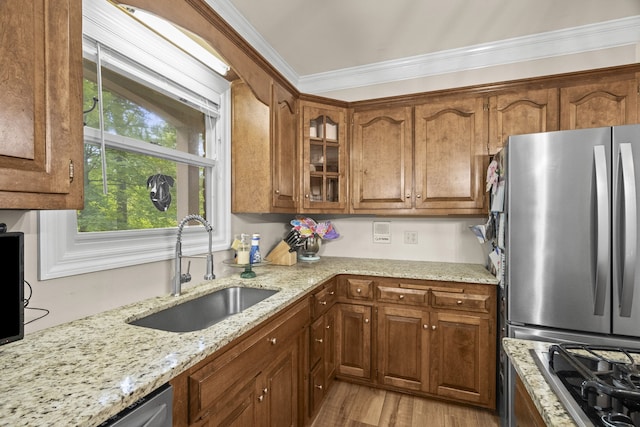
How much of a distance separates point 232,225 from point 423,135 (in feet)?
5.27

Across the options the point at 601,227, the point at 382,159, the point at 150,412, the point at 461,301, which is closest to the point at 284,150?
the point at 382,159

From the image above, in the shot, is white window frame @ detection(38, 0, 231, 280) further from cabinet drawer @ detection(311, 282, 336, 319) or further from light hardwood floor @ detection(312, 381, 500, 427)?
light hardwood floor @ detection(312, 381, 500, 427)

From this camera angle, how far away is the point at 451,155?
2250 millimetres

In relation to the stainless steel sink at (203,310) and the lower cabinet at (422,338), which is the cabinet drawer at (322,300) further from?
the stainless steel sink at (203,310)

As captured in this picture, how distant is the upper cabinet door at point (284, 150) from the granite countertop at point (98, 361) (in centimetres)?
90

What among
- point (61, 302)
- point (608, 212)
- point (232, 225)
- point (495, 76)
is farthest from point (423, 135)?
point (61, 302)

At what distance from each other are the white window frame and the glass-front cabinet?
687 millimetres

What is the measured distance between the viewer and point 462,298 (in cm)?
200

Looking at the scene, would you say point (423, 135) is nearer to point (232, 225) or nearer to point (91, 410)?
point (232, 225)

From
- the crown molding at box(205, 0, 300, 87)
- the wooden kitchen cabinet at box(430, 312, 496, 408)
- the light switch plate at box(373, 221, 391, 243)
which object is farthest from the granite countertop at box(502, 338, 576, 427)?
the crown molding at box(205, 0, 300, 87)

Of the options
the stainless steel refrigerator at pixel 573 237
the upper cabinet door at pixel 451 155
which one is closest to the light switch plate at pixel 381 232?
the upper cabinet door at pixel 451 155

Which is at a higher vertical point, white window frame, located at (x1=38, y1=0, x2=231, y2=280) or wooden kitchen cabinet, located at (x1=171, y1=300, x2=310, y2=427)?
white window frame, located at (x1=38, y1=0, x2=231, y2=280)

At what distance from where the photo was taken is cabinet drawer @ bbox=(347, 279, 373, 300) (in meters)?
2.19

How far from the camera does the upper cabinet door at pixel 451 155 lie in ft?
7.20
